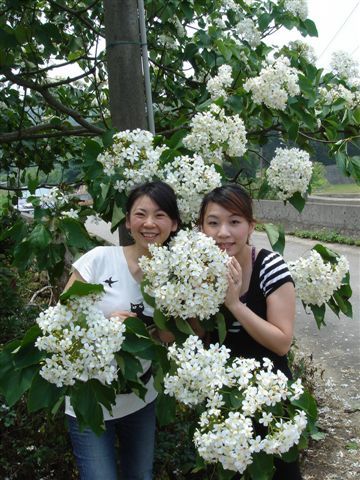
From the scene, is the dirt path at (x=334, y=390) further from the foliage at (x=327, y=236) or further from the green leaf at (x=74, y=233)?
the foliage at (x=327, y=236)

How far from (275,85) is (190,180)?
703mm

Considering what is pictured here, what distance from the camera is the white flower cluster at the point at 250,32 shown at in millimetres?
3150

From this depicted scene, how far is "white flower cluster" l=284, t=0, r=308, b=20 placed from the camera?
3038 millimetres

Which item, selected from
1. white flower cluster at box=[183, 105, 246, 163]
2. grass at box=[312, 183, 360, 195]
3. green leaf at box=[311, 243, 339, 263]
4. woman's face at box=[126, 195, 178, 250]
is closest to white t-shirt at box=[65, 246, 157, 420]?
woman's face at box=[126, 195, 178, 250]

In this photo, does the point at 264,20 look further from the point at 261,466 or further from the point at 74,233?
the point at 261,466

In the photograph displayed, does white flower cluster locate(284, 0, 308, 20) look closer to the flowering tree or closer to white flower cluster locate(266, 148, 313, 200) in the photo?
the flowering tree

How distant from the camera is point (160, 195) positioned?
70.7 inches

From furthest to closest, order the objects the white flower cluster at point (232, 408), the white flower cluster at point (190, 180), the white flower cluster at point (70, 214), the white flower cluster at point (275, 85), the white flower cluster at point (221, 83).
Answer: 1. the white flower cluster at point (221, 83)
2. the white flower cluster at point (275, 85)
3. the white flower cluster at point (70, 214)
4. the white flower cluster at point (190, 180)
5. the white flower cluster at point (232, 408)

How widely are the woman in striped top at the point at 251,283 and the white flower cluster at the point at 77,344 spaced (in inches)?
16.6

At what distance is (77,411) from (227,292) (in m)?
0.52

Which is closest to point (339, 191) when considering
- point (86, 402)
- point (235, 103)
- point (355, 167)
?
point (355, 167)

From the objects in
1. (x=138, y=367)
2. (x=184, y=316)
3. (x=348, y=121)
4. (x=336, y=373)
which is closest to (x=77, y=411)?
(x=138, y=367)

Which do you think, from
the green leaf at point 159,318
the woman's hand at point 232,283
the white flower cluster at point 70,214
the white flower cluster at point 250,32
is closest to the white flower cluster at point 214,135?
the white flower cluster at point 70,214

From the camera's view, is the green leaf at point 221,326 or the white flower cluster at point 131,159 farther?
the white flower cluster at point 131,159
